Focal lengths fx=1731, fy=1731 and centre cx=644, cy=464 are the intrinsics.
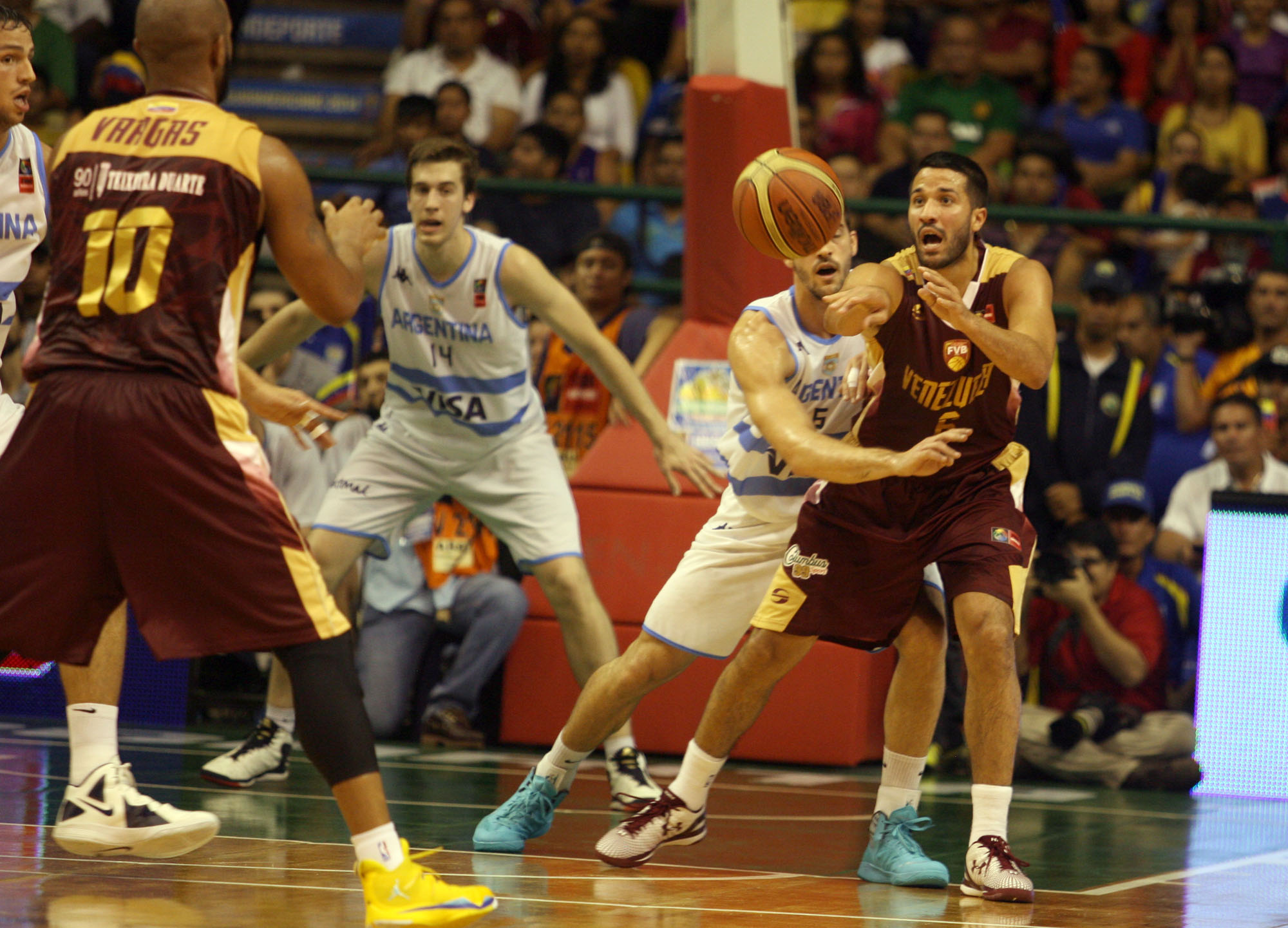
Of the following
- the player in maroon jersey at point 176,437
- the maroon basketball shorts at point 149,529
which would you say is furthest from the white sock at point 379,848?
the maroon basketball shorts at point 149,529

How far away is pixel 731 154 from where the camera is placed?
26.9 feet

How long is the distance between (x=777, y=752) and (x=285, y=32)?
29.5ft

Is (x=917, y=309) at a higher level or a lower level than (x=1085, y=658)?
higher

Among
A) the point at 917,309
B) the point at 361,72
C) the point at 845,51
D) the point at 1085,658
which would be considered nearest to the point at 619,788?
the point at 917,309

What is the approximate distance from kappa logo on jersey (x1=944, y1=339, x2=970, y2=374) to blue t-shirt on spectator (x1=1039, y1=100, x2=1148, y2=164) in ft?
23.1

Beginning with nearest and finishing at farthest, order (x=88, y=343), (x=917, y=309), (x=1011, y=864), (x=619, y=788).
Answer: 1. (x=88, y=343)
2. (x=1011, y=864)
3. (x=917, y=309)
4. (x=619, y=788)

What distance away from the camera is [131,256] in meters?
4.13

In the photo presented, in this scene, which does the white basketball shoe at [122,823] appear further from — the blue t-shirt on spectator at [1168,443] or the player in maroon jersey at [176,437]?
the blue t-shirt on spectator at [1168,443]

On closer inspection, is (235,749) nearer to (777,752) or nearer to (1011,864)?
(777,752)

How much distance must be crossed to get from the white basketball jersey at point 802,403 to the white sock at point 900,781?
87 cm

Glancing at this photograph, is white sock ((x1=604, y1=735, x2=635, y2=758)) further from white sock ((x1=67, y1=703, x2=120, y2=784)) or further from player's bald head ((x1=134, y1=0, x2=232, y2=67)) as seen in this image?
player's bald head ((x1=134, y1=0, x2=232, y2=67))

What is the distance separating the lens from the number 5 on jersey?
4.12 meters

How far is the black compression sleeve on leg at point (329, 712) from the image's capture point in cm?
402

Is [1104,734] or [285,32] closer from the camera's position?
[1104,734]
